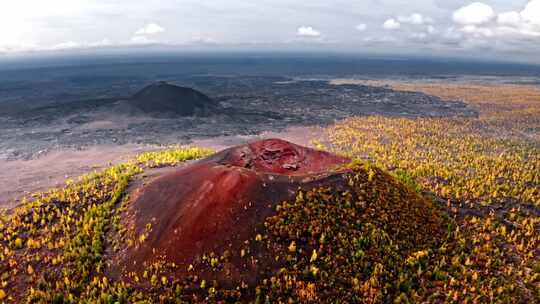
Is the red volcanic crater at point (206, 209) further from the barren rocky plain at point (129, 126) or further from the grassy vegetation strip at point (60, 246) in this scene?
the barren rocky plain at point (129, 126)

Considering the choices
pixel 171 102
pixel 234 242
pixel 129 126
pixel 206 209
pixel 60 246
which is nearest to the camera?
pixel 234 242

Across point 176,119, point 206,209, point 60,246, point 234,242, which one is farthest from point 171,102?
point 234,242

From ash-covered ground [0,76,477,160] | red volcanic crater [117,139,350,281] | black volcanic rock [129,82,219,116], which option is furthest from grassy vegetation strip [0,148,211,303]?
black volcanic rock [129,82,219,116]

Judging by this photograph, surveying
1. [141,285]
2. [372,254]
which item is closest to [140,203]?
[141,285]

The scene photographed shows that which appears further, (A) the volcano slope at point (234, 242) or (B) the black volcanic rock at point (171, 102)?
(B) the black volcanic rock at point (171, 102)

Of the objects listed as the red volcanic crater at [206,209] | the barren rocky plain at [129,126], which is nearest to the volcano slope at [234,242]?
the red volcanic crater at [206,209]

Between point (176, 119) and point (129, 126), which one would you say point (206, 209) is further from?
point (176, 119)

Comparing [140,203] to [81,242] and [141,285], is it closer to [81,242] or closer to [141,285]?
[81,242]
